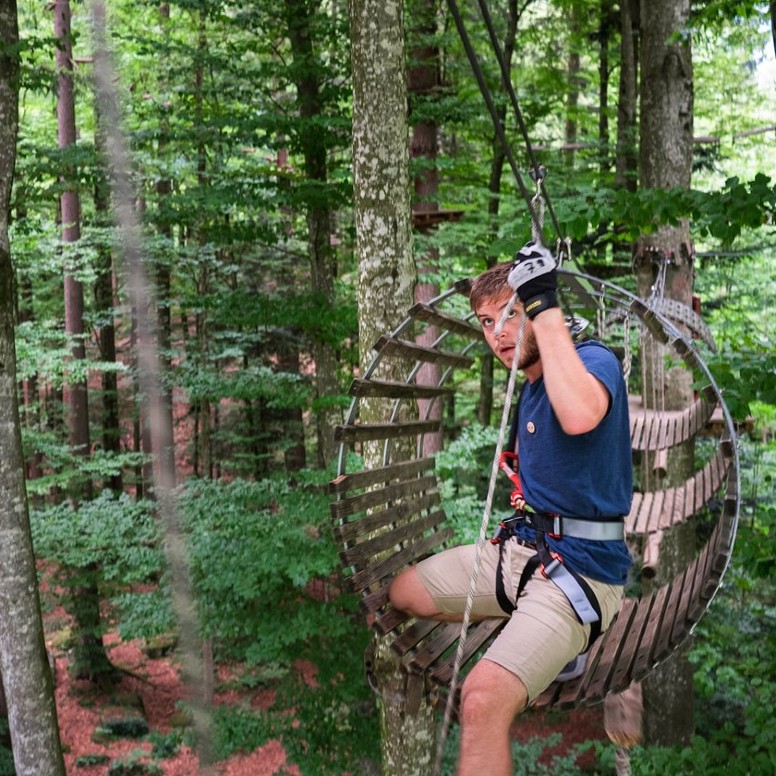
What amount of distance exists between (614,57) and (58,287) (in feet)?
30.9

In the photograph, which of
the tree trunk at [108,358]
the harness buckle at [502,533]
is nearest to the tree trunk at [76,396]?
the tree trunk at [108,358]

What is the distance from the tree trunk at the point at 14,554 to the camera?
4.96 m

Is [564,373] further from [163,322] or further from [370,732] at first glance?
[163,322]

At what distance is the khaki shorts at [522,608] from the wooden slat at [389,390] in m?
0.61

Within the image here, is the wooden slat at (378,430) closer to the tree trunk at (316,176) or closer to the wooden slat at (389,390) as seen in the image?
the wooden slat at (389,390)

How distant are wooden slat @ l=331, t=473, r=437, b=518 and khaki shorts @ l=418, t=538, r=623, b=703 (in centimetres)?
28

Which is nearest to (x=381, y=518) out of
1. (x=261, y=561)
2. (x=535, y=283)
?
(x=535, y=283)

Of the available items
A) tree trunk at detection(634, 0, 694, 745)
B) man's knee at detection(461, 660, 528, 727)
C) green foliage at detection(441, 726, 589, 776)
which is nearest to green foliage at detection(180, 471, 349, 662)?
green foliage at detection(441, 726, 589, 776)

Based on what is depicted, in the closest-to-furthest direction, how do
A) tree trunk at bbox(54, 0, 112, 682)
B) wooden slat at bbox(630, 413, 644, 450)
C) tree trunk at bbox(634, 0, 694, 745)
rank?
1. wooden slat at bbox(630, 413, 644, 450)
2. tree trunk at bbox(634, 0, 694, 745)
3. tree trunk at bbox(54, 0, 112, 682)

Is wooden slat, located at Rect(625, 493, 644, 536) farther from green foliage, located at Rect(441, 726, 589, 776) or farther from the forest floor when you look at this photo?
the forest floor

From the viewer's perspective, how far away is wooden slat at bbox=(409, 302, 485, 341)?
262 centimetres

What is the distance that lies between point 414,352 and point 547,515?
0.85 meters

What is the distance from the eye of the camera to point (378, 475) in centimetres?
276

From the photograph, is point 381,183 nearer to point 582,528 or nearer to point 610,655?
point 582,528
